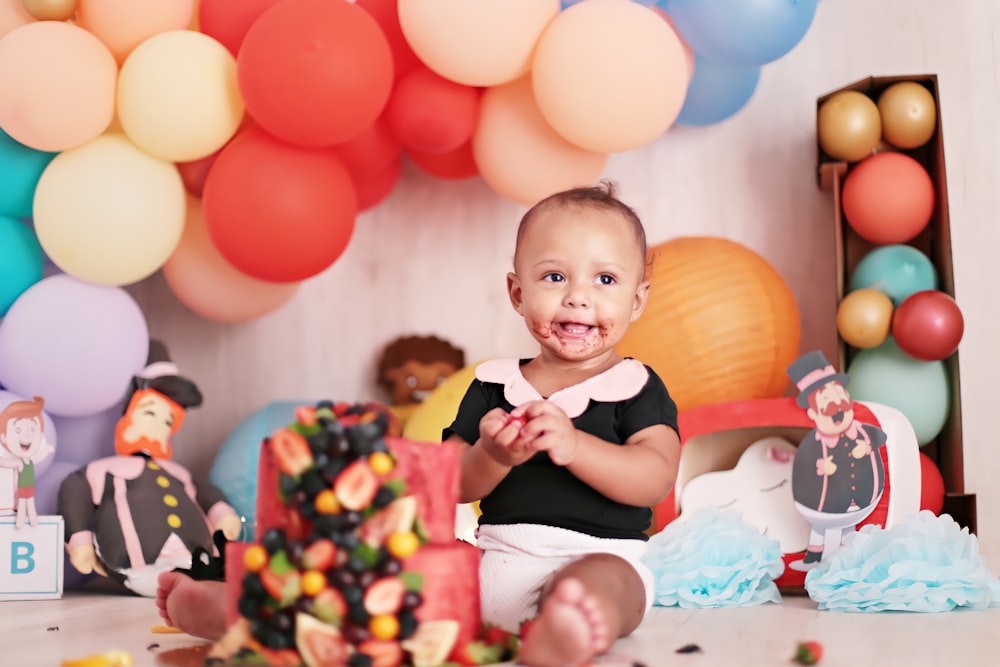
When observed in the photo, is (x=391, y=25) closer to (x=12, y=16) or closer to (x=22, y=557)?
(x=12, y=16)

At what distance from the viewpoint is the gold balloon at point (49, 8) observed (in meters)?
2.01

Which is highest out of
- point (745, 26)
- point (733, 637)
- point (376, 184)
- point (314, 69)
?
point (745, 26)

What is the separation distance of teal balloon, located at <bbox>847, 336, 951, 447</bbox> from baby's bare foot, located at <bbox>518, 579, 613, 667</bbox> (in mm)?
1222

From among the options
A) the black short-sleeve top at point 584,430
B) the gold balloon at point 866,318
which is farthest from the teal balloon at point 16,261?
the gold balloon at point 866,318

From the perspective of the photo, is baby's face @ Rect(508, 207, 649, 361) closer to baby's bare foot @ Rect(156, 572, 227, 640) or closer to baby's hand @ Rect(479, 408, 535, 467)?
baby's hand @ Rect(479, 408, 535, 467)

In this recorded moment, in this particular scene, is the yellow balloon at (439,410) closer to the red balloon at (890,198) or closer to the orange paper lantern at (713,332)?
the orange paper lantern at (713,332)

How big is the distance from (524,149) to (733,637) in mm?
1049

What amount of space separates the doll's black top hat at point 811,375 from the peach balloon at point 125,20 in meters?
1.31

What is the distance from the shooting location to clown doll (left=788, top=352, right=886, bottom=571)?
175 cm

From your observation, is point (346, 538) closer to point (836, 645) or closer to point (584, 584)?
point (584, 584)

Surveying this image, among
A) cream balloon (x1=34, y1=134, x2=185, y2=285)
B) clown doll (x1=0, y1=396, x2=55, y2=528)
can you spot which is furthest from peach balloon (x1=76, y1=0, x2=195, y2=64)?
clown doll (x1=0, y1=396, x2=55, y2=528)

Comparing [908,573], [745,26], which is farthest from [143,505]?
[745,26]

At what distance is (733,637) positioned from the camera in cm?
131

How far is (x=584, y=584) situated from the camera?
106 centimetres
